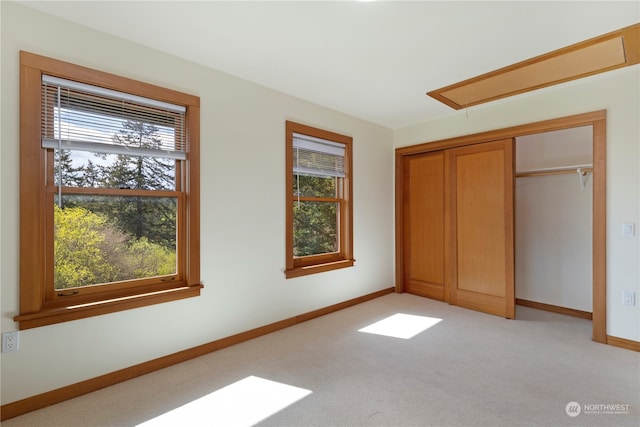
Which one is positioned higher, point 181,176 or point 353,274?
point 181,176

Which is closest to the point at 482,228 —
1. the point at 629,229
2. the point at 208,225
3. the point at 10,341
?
the point at 629,229

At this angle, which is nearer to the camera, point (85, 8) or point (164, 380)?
point (85, 8)

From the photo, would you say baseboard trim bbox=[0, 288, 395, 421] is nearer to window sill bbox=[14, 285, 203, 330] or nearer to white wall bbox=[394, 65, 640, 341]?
window sill bbox=[14, 285, 203, 330]

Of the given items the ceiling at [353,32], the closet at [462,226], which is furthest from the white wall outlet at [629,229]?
the ceiling at [353,32]

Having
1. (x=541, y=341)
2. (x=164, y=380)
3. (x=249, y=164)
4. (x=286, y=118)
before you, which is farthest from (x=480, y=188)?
(x=164, y=380)

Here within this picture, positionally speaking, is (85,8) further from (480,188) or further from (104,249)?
(480,188)

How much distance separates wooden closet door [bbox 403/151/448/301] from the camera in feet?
14.1

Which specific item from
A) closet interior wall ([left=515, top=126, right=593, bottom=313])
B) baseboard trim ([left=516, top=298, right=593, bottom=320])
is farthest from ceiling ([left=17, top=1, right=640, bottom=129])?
baseboard trim ([left=516, top=298, right=593, bottom=320])

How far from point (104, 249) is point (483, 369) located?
3.08 meters

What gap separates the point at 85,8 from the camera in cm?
193

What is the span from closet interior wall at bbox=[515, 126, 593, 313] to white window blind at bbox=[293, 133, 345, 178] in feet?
7.79

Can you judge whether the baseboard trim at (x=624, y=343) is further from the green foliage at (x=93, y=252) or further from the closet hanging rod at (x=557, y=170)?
the green foliage at (x=93, y=252)

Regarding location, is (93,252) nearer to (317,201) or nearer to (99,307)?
(99,307)

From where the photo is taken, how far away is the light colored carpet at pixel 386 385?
1.83 meters
